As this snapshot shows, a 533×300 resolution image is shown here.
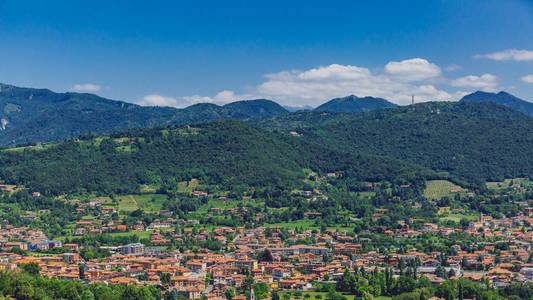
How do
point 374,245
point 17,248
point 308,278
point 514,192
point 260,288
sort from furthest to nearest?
1. point 514,192
2. point 374,245
3. point 17,248
4. point 308,278
5. point 260,288

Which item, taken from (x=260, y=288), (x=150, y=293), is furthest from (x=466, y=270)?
(x=150, y=293)

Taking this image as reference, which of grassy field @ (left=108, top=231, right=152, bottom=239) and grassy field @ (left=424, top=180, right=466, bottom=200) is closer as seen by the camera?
grassy field @ (left=108, top=231, right=152, bottom=239)

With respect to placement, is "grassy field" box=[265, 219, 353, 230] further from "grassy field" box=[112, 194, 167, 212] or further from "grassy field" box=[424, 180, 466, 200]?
"grassy field" box=[424, 180, 466, 200]

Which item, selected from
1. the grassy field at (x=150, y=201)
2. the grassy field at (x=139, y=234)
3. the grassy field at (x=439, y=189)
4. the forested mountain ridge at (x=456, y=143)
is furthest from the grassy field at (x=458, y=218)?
the grassy field at (x=150, y=201)

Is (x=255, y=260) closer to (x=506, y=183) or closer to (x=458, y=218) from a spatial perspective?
(x=458, y=218)

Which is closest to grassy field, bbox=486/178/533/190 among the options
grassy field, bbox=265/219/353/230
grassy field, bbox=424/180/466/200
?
grassy field, bbox=424/180/466/200

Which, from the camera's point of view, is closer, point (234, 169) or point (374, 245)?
point (374, 245)

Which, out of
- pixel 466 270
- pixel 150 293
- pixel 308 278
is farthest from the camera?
pixel 466 270

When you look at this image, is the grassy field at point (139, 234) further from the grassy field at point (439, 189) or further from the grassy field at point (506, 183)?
the grassy field at point (506, 183)

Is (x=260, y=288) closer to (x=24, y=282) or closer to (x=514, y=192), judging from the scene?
(x=24, y=282)
